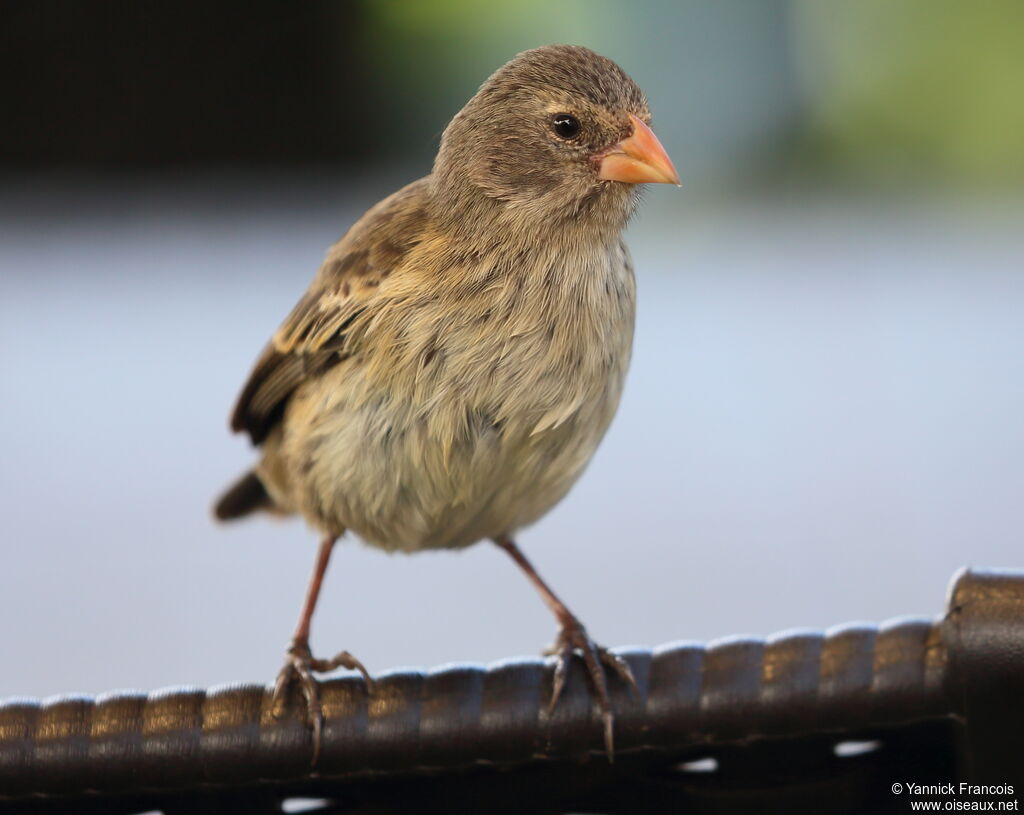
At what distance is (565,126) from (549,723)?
840mm

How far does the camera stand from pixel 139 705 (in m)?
1.43

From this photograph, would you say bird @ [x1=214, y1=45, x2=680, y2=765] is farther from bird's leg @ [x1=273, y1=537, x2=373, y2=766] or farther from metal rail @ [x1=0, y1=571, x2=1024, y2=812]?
metal rail @ [x1=0, y1=571, x2=1024, y2=812]

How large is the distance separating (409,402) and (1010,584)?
Answer: 84cm

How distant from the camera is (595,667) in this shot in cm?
172

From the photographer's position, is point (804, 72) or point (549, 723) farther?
point (804, 72)

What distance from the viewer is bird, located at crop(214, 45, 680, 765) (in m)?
1.83

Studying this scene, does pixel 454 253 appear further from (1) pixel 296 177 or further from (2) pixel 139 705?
(1) pixel 296 177

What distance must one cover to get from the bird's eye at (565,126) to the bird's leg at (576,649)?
2.37ft

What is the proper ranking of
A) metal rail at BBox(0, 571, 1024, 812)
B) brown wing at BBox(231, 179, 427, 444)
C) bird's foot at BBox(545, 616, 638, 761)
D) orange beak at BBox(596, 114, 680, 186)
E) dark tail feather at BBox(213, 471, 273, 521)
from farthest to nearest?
dark tail feather at BBox(213, 471, 273, 521) < brown wing at BBox(231, 179, 427, 444) < orange beak at BBox(596, 114, 680, 186) < bird's foot at BBox(545, 616, 638, 761) < metal rail at BBox(0, 571, 1024, 812)

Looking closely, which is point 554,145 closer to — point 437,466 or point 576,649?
point 437,466

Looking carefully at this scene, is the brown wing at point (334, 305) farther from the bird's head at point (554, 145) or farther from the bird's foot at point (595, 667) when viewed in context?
the bird's foot at point (595, 667)

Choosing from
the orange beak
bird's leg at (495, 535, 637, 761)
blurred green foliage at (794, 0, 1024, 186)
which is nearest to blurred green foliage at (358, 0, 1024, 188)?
blurred green foliage at (794, 0, 1024, 186)

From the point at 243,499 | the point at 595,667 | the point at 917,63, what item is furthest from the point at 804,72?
the point at 595,667

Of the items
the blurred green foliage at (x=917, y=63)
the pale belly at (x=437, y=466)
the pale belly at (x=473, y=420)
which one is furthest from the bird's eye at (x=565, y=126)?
the blurred green foliage at (x=917, y=63)
